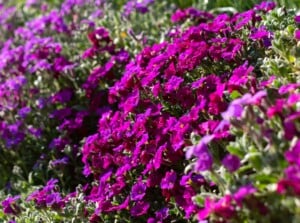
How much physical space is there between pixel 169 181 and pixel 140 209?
0.28 m

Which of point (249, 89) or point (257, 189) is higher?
point (249, 89)

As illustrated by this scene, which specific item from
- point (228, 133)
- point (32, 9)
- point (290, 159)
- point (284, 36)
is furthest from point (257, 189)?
point (32, 9)

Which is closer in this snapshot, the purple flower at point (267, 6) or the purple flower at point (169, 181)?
the purple flower at point (169, 181)

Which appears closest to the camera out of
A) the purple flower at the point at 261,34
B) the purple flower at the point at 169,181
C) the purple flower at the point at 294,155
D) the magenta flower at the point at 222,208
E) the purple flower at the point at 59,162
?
the purple flower at the point at 294,155

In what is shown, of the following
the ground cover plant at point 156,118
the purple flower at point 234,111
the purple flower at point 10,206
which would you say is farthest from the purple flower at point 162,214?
the purple flower at point 10,206

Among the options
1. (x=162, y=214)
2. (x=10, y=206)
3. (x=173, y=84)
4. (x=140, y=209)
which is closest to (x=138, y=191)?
(x=140, y=209)

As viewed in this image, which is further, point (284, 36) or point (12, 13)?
point (12, 13)

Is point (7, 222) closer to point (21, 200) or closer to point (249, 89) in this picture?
point (21, 200)

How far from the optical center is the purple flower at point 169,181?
10.4 feet

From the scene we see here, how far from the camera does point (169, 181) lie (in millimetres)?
3180

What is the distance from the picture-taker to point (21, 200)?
4227 millimetres

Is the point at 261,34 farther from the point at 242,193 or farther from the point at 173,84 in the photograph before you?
the point at 242,193

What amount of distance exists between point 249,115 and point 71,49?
353 centimetres

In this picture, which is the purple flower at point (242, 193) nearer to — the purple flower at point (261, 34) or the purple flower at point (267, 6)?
the purple flower at point (261, 34)
